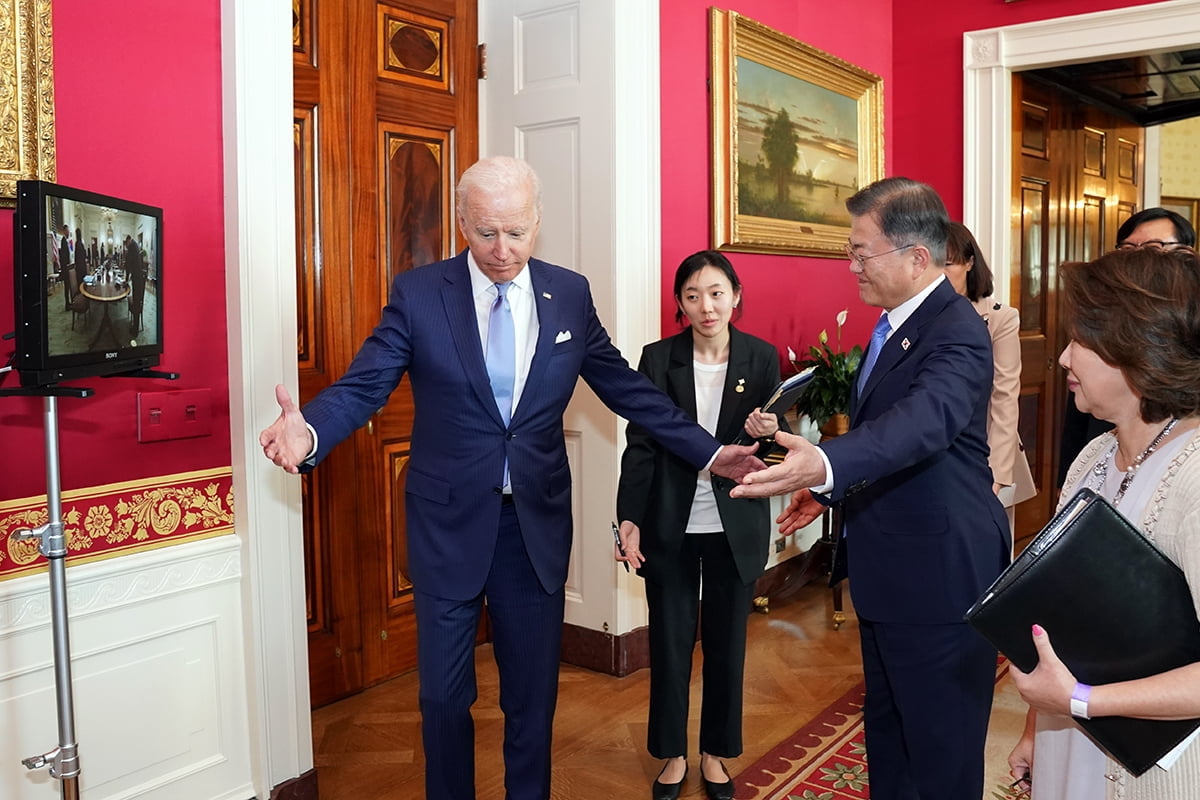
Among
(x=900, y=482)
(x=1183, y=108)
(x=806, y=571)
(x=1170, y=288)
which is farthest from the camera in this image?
(x=1183, y=108)

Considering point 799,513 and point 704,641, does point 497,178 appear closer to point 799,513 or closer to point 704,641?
point 799,513

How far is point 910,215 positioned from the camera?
214cm

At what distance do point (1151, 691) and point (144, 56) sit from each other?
2.58m

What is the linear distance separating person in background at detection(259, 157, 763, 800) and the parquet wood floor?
28.9 inches

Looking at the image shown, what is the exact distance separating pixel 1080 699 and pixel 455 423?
4.91ft

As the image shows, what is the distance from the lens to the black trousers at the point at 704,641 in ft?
10.0

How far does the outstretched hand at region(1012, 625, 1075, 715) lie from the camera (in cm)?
138

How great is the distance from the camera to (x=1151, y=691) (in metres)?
1.35

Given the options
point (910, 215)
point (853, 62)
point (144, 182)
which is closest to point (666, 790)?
point (910, 215)

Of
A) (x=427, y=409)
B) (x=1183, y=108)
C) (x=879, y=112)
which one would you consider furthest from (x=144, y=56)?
(x=1183, y=108)

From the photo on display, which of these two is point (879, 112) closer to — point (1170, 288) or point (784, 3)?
point (784, 3)

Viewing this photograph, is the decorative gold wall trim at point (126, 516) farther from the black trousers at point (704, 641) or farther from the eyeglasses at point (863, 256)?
the eyeglasses at point (863, 256)

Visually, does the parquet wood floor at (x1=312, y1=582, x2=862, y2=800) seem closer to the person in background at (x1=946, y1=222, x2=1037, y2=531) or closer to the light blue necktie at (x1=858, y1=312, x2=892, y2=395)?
the person in background at (x1=946, y1=222, x2=1037, y2=531)

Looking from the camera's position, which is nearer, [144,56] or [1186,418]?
[1186,418]
